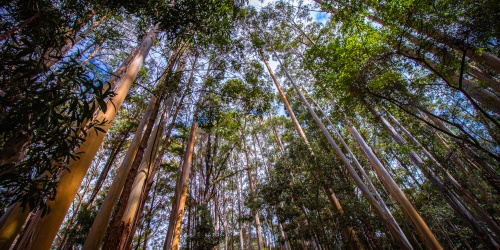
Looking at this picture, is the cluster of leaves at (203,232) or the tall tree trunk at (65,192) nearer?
the tall tree trunk at (65,192)

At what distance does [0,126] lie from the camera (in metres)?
1.17

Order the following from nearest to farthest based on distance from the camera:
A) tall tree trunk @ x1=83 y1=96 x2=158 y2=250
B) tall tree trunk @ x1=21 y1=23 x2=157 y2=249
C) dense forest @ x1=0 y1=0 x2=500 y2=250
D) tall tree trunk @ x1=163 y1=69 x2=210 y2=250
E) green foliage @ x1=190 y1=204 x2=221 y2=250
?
dense forest @ x1=0 y1=0 x2=500 y2=250
tall tree trunk @ x1=21 y1=23 x2=157 y2=249
tall tree trunk @ x1=83 y1=96 x2=158 y2=250
tall tree trunk @ x1=163 y1=69 x2=210 y2=250
green foliage @ x1=190 y1=204 x2=221 y2=250

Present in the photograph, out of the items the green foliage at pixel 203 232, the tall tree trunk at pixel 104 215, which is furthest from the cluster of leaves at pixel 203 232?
the tall tree trunk at pixel 104 215

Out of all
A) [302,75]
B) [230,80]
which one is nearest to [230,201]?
[302,75]

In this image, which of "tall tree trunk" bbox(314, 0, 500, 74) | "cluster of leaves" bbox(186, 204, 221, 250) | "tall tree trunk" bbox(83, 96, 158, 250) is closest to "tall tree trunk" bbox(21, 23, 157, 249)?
"tall tree trunk" bbox(83, 96, 158, 250)

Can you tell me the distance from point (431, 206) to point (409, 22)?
34.8ft

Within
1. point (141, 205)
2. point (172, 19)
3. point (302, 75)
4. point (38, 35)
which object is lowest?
point (141, 205)

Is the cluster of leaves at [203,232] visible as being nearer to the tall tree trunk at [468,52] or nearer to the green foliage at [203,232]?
the green foliage at [203,232]

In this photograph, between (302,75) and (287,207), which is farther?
(302,75)

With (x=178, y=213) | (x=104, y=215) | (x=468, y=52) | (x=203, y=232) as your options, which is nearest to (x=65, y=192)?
(x=104, y=215)

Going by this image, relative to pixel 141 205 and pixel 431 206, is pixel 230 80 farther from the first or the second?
pixel 431 206

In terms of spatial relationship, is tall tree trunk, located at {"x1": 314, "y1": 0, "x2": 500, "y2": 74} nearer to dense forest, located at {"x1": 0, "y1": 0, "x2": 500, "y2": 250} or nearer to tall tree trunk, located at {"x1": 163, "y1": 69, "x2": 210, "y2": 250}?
dense forest, located at {"x1": 0, "y1": 0, "x2": 500, "y2": 250}

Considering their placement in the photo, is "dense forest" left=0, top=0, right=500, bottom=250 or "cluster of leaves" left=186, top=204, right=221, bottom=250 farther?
"cluster of leaves" left=186, top=204, right=221, bottom=250

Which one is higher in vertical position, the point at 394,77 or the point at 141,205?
the point at 394,77
